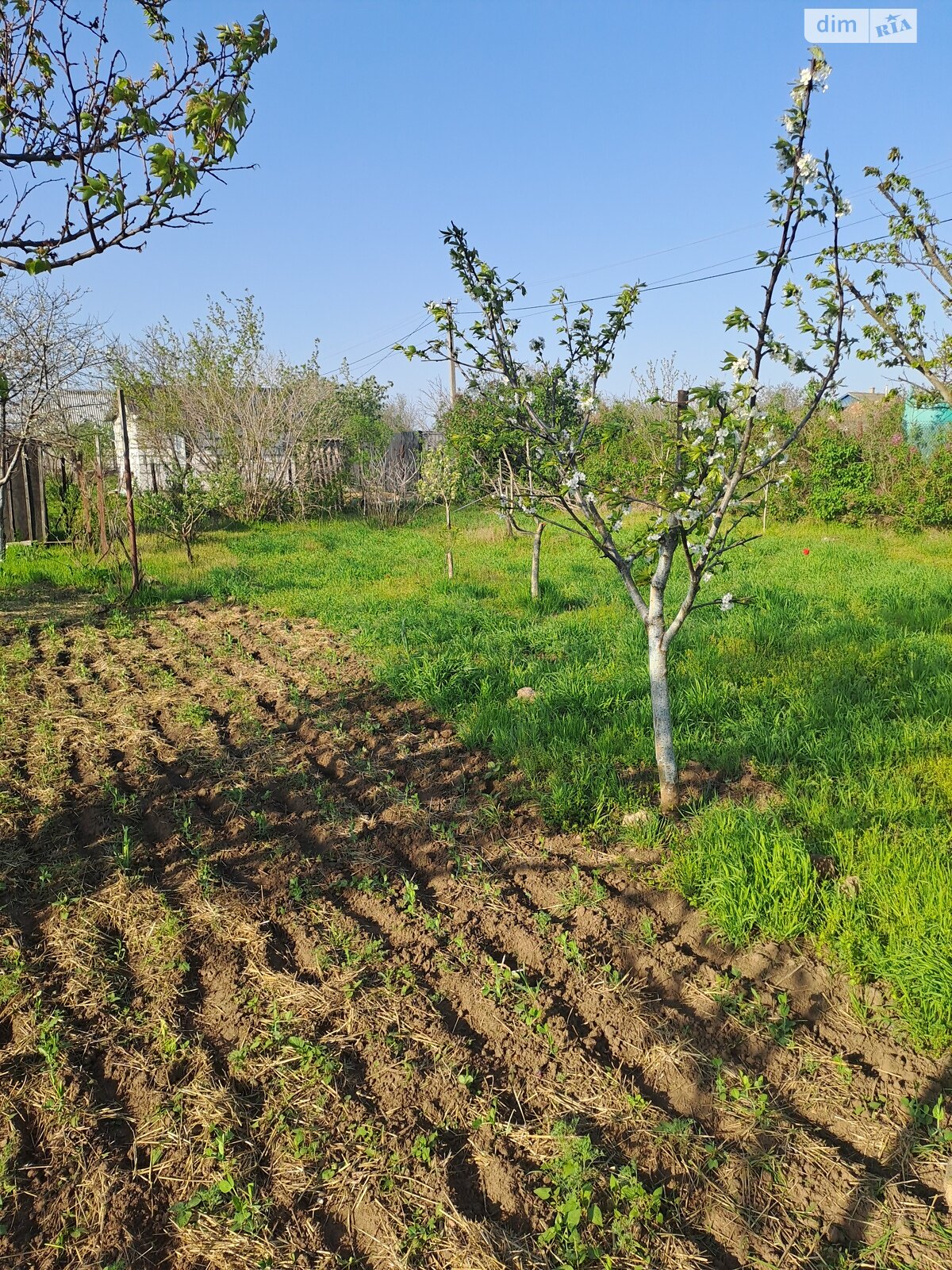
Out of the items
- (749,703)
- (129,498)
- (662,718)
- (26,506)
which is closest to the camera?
(662,718)

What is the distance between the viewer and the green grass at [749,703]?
3.26 metres

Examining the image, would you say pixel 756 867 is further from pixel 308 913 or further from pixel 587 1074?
pixel 308 913

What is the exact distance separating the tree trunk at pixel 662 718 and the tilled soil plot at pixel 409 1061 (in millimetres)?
578

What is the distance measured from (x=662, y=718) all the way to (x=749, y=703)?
1.54 metres

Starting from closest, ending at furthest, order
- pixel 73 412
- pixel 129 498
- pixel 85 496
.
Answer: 1. pixel 129 498
2. pixel 85 496
3. pixel 73 412

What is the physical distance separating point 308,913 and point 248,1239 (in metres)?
1.44

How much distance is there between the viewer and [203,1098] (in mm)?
2480

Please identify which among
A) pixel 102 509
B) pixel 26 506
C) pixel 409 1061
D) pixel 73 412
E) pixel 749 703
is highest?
pixel 73 412

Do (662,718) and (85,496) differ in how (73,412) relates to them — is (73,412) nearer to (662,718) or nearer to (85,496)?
(85,496)

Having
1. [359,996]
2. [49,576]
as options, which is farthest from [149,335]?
[359,996]

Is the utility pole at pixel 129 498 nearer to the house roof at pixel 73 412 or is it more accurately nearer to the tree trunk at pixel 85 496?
the tree trunk at pixel 85 496

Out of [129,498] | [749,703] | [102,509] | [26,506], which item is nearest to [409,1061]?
[749,703]

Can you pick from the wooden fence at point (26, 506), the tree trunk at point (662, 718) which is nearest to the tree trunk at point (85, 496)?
the wooden fence at point (26, 506)

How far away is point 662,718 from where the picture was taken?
4.15 metres
